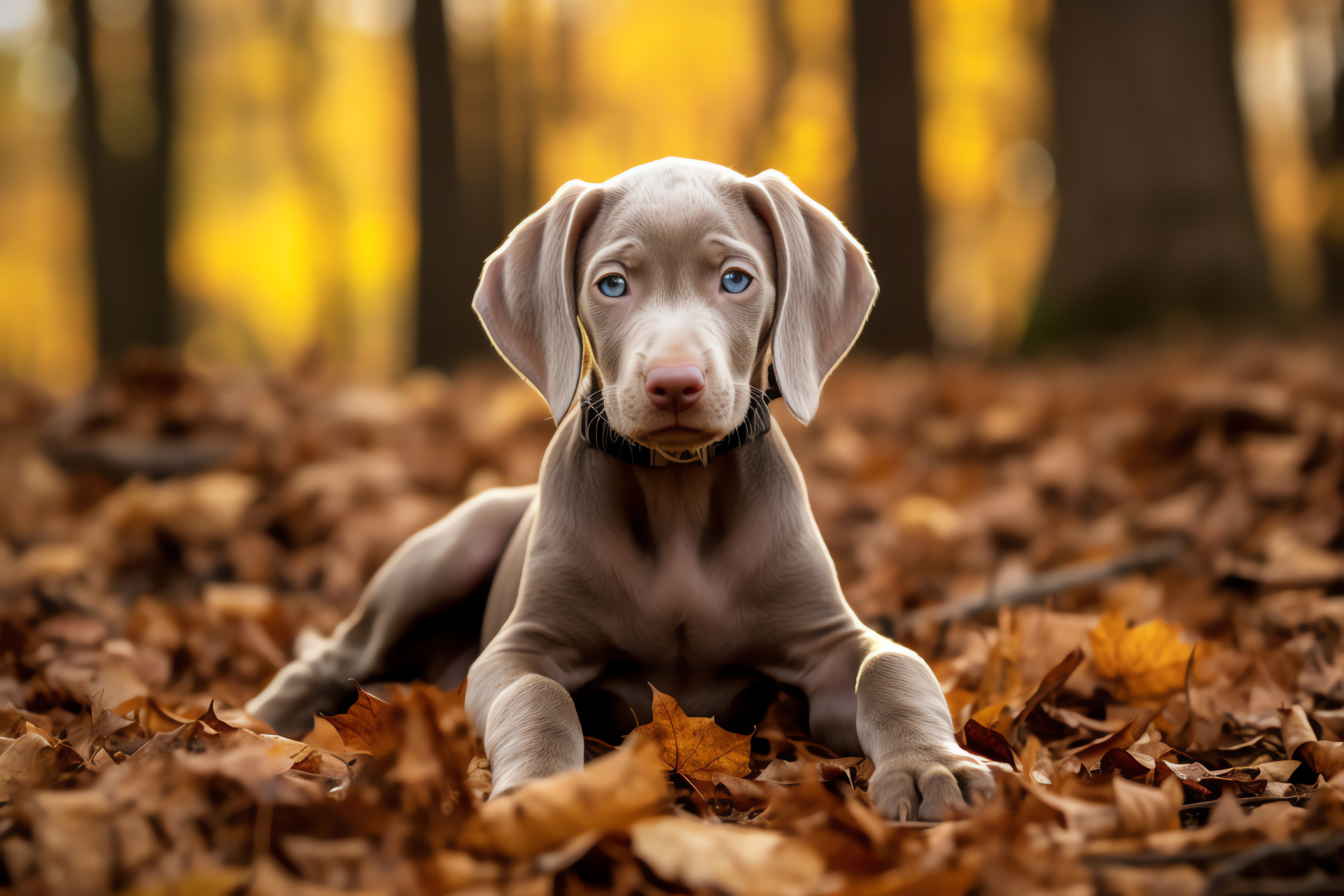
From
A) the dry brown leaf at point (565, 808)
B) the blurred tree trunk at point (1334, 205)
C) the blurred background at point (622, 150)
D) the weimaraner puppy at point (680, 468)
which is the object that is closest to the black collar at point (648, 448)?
the weimaraner puppy at point (680, 468)

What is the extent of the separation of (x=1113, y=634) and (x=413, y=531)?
11.0 ft

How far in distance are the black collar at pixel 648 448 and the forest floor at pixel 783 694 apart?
0.64 metres

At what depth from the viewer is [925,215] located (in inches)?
419

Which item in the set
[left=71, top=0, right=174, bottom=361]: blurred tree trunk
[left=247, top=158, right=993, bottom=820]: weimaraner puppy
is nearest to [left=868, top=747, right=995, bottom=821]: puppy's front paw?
[left=247, top=158, right=993, bottom=820]: weimaraner puppy

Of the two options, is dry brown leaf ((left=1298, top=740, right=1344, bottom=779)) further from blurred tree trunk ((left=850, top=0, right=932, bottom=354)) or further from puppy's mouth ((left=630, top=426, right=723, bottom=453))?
blurred tree trunk ((left=850, top=0, right=932, bottom=354))

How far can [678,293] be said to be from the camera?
2434 millimetres

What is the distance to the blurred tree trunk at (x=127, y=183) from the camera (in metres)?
12.3

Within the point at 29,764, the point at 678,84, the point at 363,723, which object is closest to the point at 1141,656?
the point at 363,723

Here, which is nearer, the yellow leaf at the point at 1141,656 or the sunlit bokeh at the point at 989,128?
the yellow leaf at the point at 1141,656

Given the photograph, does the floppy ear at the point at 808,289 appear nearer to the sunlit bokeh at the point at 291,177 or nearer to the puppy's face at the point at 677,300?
the puppy's face at the point at 677,300

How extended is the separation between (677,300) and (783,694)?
3.53ft

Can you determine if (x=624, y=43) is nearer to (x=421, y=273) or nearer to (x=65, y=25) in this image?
(x=65, y=25)

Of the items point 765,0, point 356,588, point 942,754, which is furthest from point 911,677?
point 765,0

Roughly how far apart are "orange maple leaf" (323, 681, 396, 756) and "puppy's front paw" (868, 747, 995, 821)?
104 centimetres
